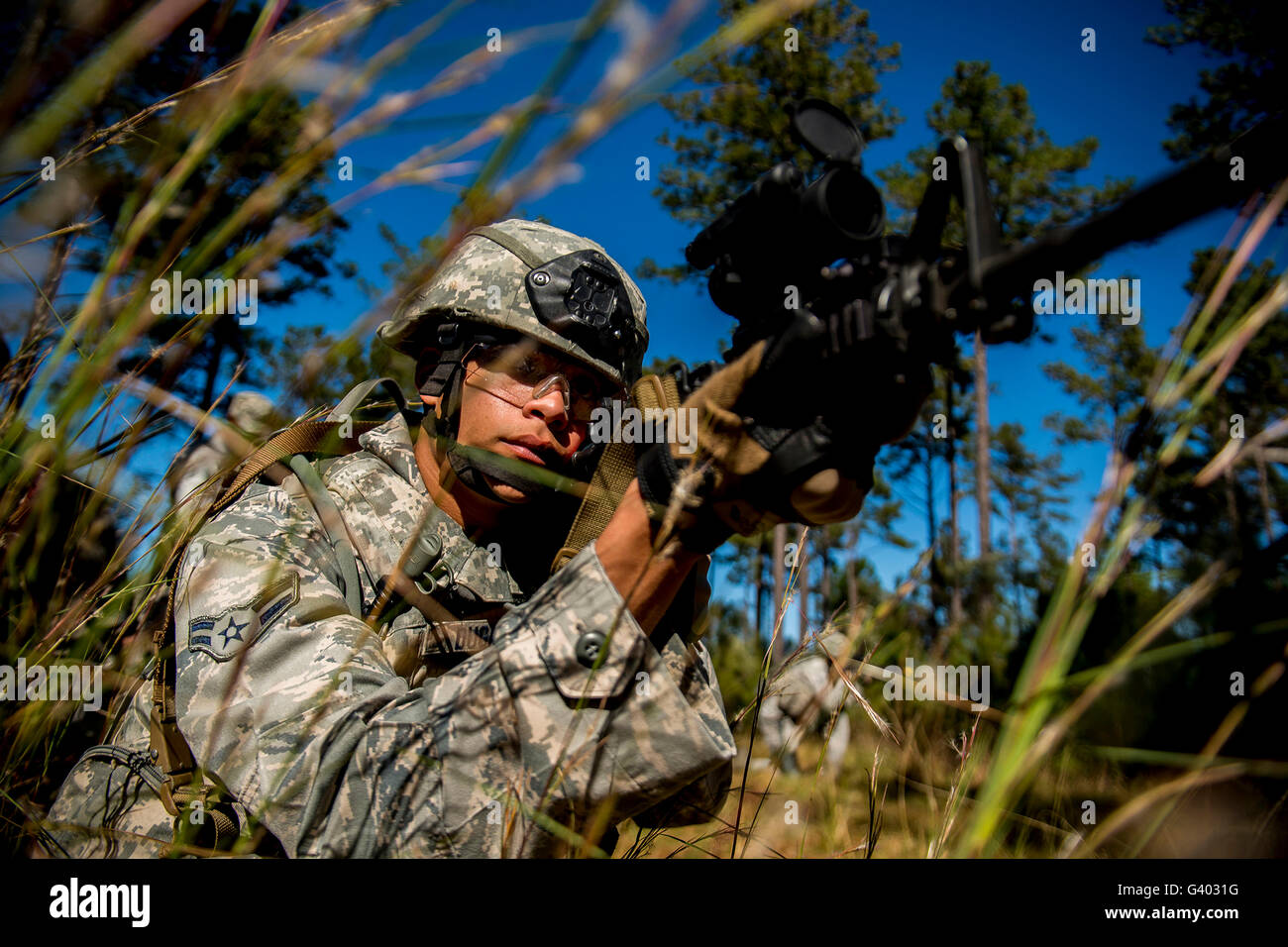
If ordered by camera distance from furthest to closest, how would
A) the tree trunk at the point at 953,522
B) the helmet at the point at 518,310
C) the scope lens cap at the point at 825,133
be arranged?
the tree trunk at the point at 953,522, the helmet at the point at 518,310, the scope lens cap at the point at 825,133

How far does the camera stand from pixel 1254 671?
3297 mm

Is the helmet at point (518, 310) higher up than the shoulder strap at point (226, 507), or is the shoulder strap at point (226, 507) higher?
the helmet at point (518, 310)

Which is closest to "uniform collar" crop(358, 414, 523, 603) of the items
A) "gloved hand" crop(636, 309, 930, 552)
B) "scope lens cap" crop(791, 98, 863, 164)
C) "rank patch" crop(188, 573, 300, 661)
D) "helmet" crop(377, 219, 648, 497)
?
"helmet" crop(377, 219, 648, 497)

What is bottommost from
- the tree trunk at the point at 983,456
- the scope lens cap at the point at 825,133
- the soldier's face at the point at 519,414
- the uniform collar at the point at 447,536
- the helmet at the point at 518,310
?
the uniform collar at the point at 447,536

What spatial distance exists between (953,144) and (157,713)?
220 centimetres

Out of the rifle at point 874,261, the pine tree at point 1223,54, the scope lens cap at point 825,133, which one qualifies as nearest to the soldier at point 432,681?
the rifle at point 874,261

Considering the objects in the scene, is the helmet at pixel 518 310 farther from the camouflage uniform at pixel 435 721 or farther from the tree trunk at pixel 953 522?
the tree trunk at pixel 953 522

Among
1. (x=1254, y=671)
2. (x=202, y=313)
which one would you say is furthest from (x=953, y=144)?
(x=1254, y=671)

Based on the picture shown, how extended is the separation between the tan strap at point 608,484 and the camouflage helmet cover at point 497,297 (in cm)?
101

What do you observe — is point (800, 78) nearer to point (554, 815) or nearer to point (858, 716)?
point (858, 716)

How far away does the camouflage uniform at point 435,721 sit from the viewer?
1405 mm

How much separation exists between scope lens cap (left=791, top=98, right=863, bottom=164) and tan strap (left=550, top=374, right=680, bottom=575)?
619mm

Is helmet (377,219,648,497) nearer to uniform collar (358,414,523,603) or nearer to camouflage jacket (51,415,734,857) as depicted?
uniform collar (358,414,523,603)

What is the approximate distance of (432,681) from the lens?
1582 mm
